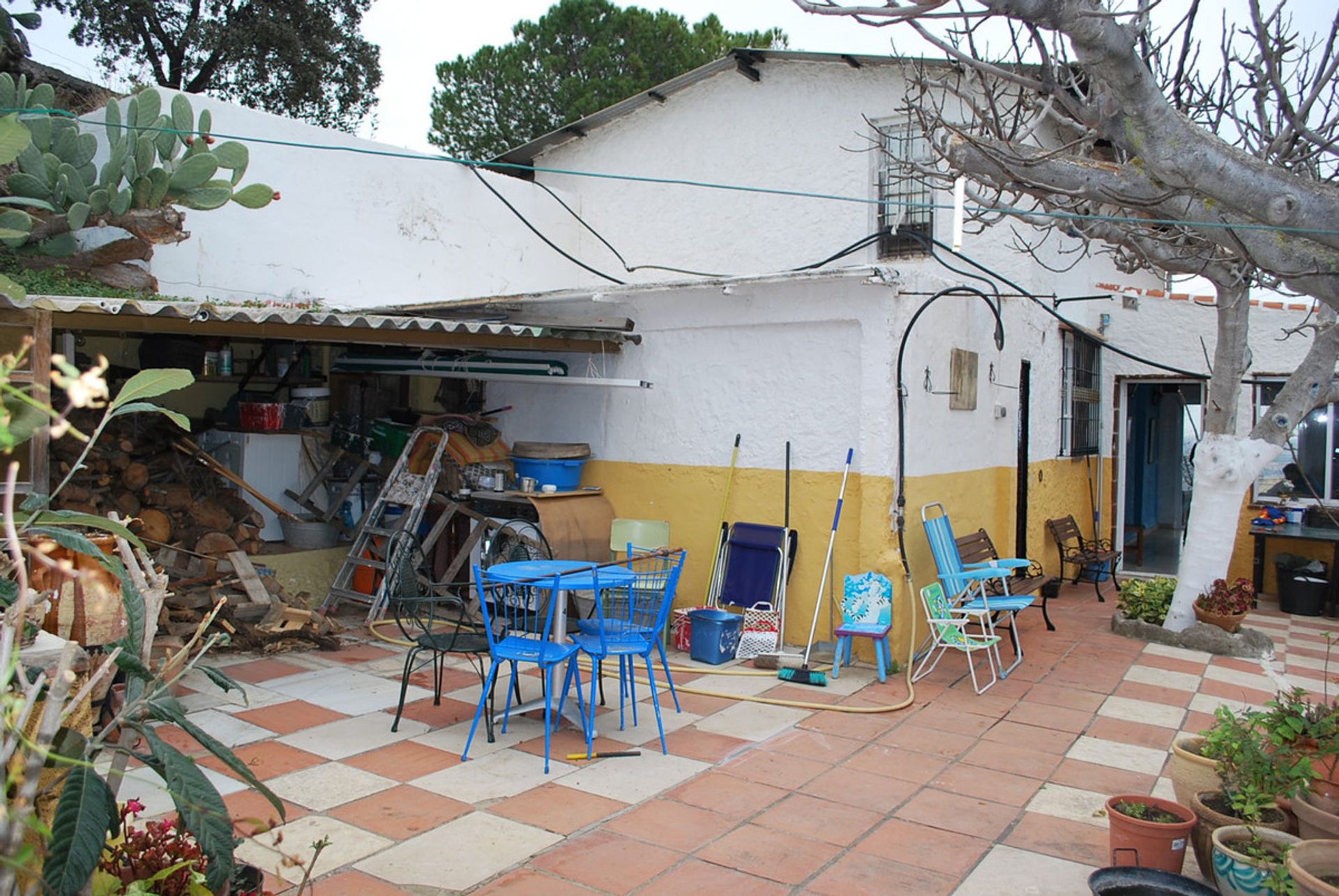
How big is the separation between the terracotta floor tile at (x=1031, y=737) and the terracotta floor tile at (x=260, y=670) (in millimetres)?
4642

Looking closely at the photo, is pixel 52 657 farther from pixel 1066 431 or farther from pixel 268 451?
pixel 1066 431

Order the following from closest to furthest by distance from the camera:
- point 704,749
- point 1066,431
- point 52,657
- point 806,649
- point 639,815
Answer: point 52,657 → point 639,815 → point 704,749 → point 806,649 → point 1066,431

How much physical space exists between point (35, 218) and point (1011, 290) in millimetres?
8526

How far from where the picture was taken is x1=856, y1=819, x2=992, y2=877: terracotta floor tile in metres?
4.13

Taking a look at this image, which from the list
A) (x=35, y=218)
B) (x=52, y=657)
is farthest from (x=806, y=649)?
(x=35, y=218)

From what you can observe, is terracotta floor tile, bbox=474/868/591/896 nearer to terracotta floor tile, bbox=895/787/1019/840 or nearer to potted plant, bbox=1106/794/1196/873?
terracotta floor tile, bbox=895/787/1019/840

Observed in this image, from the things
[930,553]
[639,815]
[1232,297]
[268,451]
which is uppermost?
[1232,297]

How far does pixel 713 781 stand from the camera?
5.00 m

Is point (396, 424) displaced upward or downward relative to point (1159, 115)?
downward

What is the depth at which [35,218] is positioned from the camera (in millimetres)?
7625

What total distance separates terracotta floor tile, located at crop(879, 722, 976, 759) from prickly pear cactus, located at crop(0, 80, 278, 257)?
615cm

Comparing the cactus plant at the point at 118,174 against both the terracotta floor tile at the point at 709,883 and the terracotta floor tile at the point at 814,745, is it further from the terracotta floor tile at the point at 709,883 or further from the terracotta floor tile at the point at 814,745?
the terracotta floor tile at the point at 709,883

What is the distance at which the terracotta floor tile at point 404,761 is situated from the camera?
5.01 m

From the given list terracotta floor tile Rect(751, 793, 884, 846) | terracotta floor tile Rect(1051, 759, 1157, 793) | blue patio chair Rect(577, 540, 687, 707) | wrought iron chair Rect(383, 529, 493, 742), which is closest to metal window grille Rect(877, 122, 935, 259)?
blue patio chair Rect(577, 540, 687, 707)
